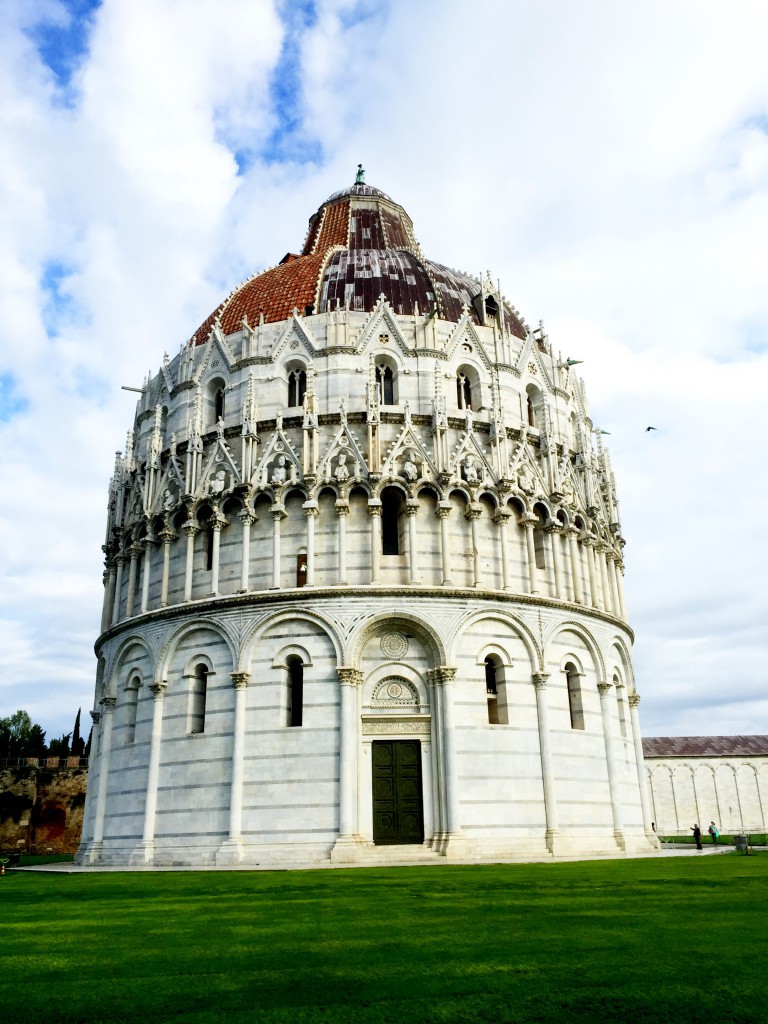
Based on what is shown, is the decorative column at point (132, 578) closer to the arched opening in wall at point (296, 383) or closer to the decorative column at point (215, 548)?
the decorative column at point (215, 548)

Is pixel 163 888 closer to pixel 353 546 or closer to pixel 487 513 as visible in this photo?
pixel 353 546

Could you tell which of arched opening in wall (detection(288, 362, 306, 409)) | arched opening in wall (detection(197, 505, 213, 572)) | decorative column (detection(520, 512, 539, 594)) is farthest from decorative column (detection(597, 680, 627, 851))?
arched opening in wall (detection(288, 362, 306, 409))

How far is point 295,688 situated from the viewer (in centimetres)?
2947

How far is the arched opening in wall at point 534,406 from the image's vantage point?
1420 inches

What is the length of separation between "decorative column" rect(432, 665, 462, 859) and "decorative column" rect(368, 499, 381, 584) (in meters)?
3.74

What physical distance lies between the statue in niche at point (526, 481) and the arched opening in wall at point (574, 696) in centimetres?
646

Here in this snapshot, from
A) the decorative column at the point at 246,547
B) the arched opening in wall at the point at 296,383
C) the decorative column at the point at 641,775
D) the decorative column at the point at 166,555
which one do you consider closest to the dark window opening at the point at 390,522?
the decorative column at the point at 246,547

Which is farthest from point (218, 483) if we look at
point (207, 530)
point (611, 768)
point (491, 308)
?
point (611, 768)

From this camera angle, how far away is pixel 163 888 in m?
18.8

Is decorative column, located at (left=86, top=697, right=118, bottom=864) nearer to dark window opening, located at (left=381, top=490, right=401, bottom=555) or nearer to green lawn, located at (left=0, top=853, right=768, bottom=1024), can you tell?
dark window opening, located at (left=381, top=490, right=401, bottom=555)

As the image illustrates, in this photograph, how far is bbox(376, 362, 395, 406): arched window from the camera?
33.5 metres

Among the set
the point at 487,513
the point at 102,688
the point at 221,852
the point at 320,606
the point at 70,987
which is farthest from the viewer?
the point at 102,688

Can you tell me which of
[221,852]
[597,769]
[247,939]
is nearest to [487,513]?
[597,769]

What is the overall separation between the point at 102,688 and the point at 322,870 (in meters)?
14.9
